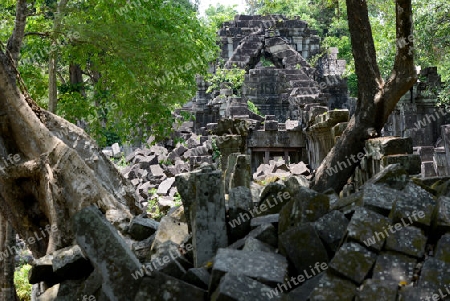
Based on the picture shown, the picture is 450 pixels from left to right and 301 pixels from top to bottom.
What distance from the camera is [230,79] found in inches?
838

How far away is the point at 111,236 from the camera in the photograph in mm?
3635

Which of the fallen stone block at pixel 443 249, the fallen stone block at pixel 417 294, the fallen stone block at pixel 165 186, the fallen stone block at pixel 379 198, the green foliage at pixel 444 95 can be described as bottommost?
the fallen stone block at pixel 165 186

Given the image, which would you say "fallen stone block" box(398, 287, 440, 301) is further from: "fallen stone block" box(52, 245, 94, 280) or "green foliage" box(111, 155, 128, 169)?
"green foliage" box(111, 155, 128, 169)

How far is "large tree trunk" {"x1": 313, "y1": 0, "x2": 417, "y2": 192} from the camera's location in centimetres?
673

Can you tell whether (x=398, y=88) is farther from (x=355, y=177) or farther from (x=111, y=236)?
(x=111, y=236)

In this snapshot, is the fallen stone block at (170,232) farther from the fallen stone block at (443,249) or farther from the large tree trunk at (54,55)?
the large tree trunk at (54,55)

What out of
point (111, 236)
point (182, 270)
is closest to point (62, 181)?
point (111, 236)

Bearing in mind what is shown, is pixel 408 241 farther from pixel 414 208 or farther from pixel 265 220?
pixel 265 220

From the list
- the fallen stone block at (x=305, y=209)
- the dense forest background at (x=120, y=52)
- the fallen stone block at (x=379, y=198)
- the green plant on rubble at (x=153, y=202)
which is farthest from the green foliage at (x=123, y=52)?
the fallen stone block at (x=379, y=198)

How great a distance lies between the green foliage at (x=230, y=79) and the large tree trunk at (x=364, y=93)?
13860 mm

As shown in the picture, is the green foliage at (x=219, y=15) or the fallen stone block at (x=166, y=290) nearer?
the fallen stone block at (x=166, y=290)

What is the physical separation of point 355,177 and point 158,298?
4683 millimetres

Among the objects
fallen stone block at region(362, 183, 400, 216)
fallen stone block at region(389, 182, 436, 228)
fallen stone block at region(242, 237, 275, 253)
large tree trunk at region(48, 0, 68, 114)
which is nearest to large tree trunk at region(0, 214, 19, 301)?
large tree trunk at region(48, 0, 68, 114)

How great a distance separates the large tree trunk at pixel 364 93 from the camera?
673 cm
